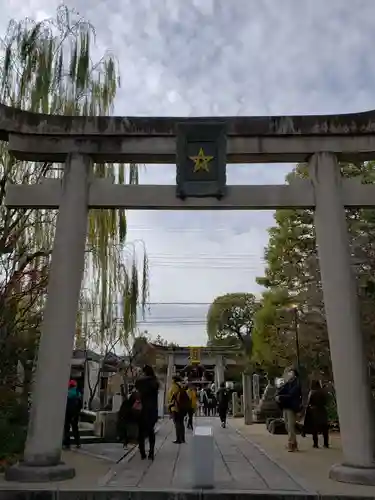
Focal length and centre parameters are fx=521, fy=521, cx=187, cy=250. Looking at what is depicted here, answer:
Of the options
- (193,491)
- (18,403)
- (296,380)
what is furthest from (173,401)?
(193,491)

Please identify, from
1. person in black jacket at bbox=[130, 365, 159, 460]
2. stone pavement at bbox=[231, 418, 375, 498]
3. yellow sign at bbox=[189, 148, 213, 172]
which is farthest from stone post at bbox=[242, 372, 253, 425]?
yellow sign at bbox=[189, 148, 213, 172]

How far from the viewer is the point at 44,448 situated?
7.53 m

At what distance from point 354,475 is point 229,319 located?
1448 inches

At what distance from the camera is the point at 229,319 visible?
144 ft

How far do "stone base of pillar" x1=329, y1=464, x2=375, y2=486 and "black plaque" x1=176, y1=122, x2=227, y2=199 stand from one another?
4.52 meters

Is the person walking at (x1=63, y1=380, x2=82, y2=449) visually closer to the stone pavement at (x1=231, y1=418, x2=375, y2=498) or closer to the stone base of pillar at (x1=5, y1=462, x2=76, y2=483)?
the stone base of pillar at (x1=5, y1=462, x2=76, y2=483)

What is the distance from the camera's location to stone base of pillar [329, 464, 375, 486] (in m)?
7.08

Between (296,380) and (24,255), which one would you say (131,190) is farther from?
(296,380)

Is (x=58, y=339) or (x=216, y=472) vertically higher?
(x=58, y=339)

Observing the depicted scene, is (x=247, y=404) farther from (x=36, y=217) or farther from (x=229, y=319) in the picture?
(x=229, y=319)

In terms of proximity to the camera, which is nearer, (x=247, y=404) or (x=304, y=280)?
(x=304, y=280)

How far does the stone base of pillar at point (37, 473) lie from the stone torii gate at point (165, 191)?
54cm

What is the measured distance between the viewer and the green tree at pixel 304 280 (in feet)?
46.9

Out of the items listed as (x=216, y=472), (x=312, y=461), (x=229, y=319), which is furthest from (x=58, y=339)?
(x=229, y=319)
